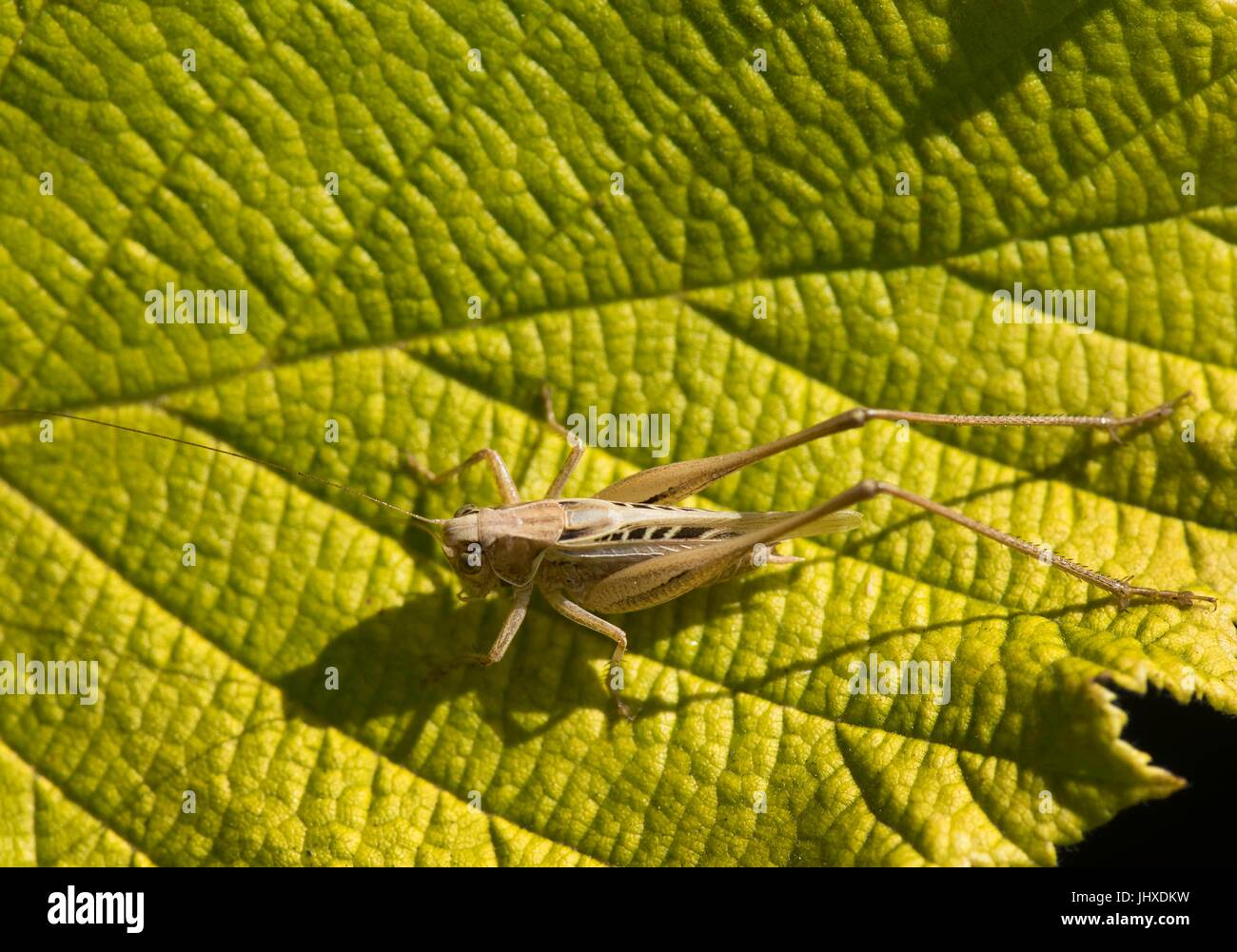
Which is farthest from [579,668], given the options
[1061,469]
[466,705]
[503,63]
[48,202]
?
[48,202]

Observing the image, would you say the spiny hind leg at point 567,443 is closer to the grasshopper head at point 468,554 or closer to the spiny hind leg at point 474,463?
the spiny hind leg at point 474,463

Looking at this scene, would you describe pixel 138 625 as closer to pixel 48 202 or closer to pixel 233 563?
Result: pixel 233 563

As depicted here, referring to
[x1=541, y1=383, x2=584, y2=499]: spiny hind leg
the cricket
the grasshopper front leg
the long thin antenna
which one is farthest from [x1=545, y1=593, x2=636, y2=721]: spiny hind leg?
the long thin antenna

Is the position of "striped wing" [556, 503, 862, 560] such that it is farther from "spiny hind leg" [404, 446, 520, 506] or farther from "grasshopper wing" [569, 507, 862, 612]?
"spiny hind leg" [404, 446, 520, 506]

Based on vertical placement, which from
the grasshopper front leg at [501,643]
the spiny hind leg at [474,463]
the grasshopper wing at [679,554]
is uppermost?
the spiny hind leg at [474,463]

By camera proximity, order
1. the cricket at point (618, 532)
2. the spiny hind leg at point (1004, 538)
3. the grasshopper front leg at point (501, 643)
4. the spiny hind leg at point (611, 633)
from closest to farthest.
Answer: the spiny hind leg at point (1004, 538) < the cricket at point (618, 532) < the spiny hind leg at point (611, 633) < the grasshopper front leg at point (501, 643)

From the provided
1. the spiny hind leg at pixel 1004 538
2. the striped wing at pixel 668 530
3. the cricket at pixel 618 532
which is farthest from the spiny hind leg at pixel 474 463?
the spiny hind leg at pixel 1004 538

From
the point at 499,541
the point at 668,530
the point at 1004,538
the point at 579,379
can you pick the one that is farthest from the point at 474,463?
the point at 1004,538
